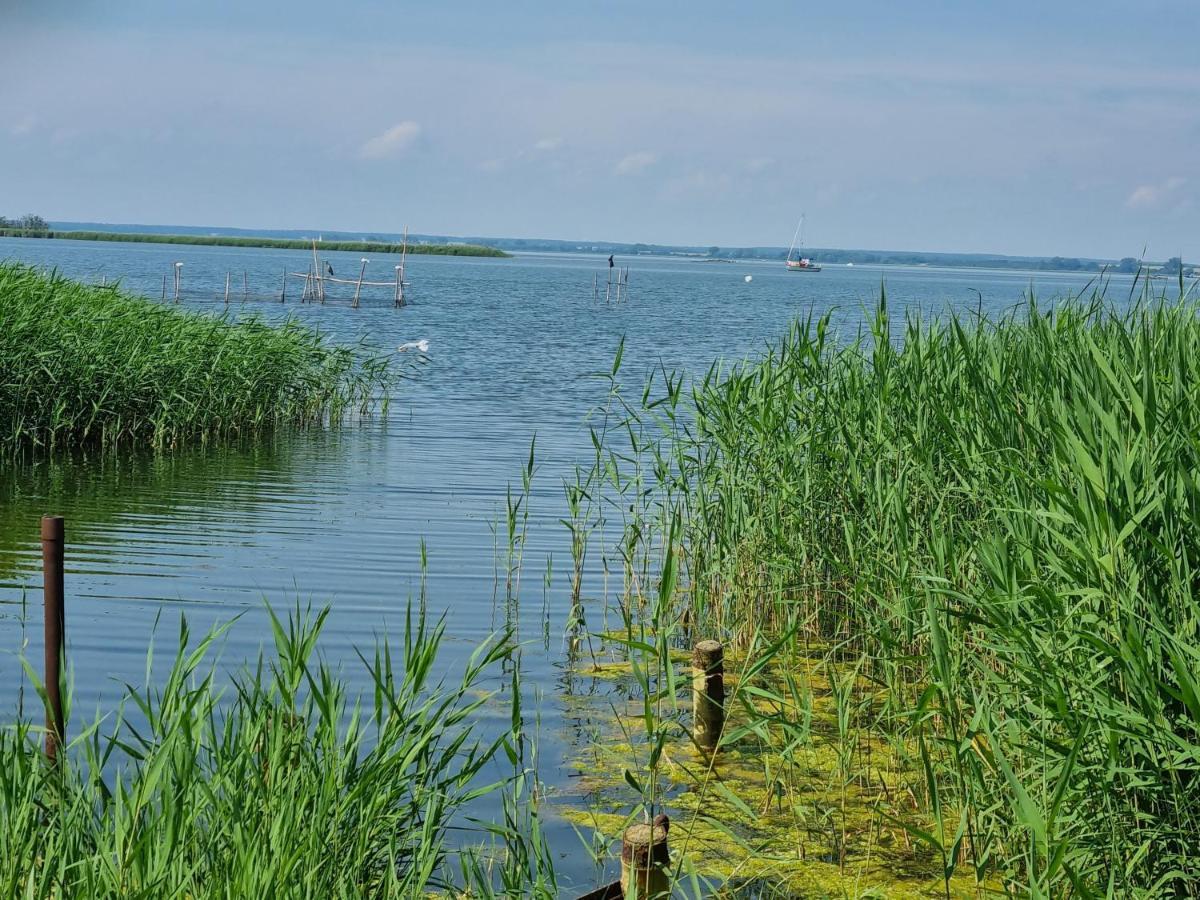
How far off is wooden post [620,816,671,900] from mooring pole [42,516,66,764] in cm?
212

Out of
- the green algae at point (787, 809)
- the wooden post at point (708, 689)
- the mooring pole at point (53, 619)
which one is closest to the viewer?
the mooring pole at point (53, 619)

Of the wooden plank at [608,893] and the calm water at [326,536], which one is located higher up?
the wooden plank at [608,893]

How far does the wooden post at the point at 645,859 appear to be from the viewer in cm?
424

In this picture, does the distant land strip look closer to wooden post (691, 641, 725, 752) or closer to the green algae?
the green algae

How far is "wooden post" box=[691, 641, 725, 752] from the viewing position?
637 centimetres

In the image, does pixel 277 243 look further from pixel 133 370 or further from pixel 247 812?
pixel 247 812

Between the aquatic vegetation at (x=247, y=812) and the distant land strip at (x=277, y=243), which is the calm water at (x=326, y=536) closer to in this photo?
the aquatic vegetation at (x=247, y=812)

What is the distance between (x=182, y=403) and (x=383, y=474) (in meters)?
2.91

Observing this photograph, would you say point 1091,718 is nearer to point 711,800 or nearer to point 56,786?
point 711,800

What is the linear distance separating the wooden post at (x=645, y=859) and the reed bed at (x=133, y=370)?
1193 cm

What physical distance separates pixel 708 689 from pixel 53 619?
3074mm

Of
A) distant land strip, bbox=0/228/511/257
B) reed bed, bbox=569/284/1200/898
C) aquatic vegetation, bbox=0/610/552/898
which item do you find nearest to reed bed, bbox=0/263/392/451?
reed bed, bbox=569/284/1200/898

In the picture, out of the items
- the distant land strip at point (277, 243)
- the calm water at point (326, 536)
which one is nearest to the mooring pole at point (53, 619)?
the calm water at point (326, 536)

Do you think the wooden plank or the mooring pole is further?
the mooring pole
